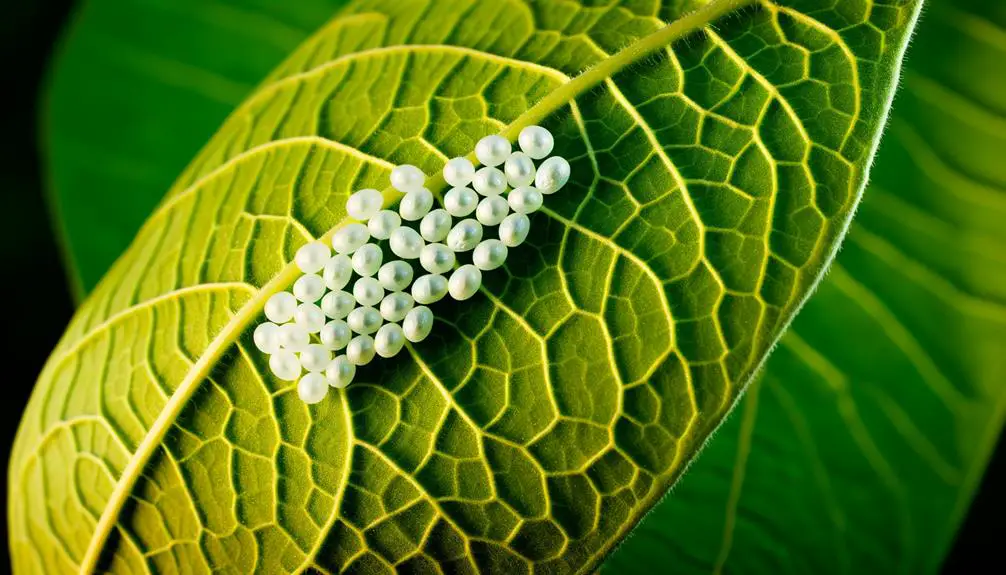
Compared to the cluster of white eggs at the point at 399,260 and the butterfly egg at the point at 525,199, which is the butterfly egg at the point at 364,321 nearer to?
the cluster of white eggs at the point at 399,260

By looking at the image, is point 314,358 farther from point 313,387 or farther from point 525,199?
point 525,199

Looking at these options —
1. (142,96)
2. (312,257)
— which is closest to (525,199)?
(312,257)

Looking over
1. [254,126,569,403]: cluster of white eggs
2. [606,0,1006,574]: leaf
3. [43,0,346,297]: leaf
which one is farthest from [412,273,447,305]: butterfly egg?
[43,0,346,297]: leaf

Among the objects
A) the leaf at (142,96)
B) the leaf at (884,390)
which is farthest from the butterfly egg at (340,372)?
the leaf at (142,96)

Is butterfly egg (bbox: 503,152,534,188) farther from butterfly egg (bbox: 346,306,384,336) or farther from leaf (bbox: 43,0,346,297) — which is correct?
leaf (bbox: 43,0,346,297)

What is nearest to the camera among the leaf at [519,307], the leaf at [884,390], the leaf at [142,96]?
the leaf at [519,307]

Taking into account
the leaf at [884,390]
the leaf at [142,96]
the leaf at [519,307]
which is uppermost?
the leaf at [142,96]

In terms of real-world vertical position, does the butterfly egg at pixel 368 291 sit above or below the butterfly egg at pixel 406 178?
below

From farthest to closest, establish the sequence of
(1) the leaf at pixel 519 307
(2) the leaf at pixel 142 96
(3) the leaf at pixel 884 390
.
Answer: (2) the leaf at pixel 142 96 → (3) the leaf at pixel 884 390 → (1) the leaf at pixel 519 307

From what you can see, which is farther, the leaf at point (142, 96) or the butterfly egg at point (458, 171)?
the leaf at point (142, 96)
